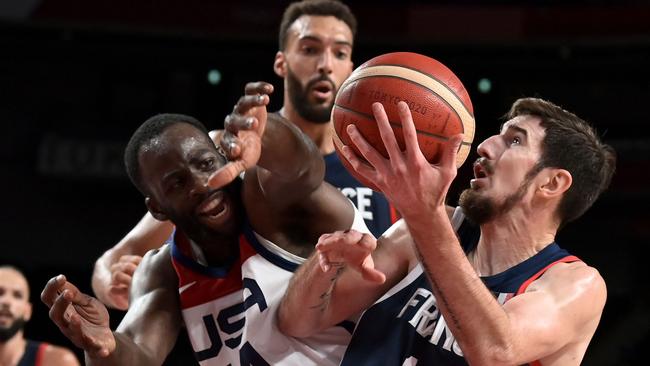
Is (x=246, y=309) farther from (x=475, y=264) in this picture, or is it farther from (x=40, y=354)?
(x=40, y=354)

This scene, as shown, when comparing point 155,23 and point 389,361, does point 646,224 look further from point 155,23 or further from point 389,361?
point 389,361

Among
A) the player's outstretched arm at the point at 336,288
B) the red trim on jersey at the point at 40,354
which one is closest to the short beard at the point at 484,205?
the player's outstretched arm at the point at 336,288

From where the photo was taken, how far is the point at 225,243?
316 centimetres

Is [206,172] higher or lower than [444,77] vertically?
lower

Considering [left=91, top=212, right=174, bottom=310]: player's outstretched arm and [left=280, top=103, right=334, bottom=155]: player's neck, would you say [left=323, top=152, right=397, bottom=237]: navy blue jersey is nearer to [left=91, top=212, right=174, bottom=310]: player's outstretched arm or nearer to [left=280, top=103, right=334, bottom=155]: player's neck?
[left=280, top=103, right=334, bottom=155]: player's neck

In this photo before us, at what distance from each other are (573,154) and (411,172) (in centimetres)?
85

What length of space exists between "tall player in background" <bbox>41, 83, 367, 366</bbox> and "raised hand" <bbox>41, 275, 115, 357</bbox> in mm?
15

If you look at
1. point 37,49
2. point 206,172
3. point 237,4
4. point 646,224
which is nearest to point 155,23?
point 237,4

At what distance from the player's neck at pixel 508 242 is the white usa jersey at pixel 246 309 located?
43cm

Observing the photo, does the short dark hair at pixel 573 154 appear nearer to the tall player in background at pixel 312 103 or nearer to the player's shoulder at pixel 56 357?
the tall player in background at pixel 312 103

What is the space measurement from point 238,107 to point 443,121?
57 centimetres

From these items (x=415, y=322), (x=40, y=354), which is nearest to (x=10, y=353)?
(x=40, y=354)

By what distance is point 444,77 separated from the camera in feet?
8.91

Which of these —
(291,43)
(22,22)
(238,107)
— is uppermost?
(22,22)
